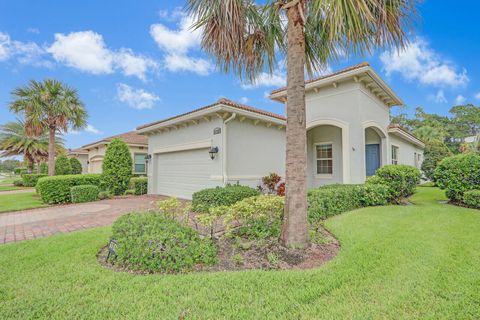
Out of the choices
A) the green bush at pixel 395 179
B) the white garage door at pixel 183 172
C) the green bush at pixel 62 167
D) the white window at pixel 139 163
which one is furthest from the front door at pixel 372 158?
the green bush at pixel 62 167

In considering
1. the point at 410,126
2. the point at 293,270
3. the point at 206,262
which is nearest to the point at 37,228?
the point at 206,262

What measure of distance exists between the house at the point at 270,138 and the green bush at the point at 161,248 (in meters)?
5.30

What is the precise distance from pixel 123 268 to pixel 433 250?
5222 mm

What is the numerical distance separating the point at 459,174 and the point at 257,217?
7.51 m

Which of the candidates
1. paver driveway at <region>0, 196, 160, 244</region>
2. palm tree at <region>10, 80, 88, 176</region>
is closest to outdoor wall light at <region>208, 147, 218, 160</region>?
paver driveway at <region>0, 196, 160, 244</region>

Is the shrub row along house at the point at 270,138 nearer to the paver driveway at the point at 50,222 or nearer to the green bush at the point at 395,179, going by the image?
the green bush at the point at 395,179

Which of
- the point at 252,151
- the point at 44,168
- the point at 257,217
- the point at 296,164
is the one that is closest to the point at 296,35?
the point at 296,164

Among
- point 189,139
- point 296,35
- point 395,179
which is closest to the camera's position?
point 296,35

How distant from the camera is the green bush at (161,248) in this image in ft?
11.6

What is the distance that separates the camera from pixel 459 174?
7766mm

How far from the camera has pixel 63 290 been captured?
298 centimetres

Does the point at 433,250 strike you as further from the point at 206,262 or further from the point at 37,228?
the point at 37,228

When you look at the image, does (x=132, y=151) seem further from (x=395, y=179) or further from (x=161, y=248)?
(x=395, y=179)

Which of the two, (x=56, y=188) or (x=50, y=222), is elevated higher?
(x=56, y=188)
